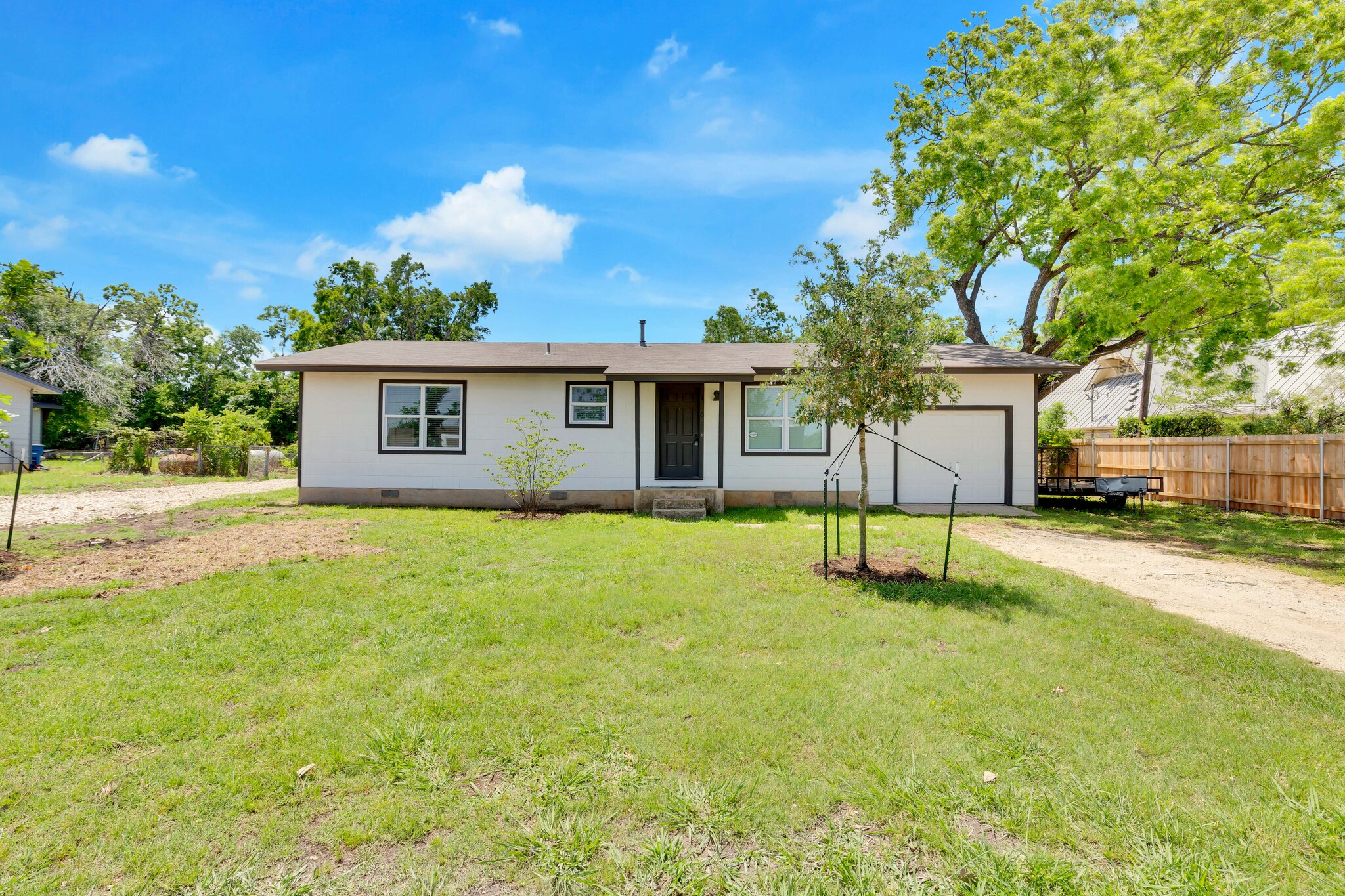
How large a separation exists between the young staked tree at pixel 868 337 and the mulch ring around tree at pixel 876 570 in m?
0.17

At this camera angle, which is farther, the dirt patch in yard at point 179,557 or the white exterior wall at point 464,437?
the white exterior wall at point 464,437

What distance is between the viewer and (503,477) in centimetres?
1132

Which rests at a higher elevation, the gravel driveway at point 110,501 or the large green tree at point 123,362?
the large green tree at point 123,362

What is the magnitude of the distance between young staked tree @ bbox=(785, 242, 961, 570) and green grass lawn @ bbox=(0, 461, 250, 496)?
16.3 m

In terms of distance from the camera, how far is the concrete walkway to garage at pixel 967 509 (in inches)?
425

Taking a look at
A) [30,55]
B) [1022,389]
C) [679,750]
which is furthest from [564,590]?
[30,55]

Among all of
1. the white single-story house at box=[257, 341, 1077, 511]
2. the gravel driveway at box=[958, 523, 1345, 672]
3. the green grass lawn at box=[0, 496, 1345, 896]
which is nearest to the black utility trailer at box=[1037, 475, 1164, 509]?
the white single-story house at box=[257, 341, 1077, 511]

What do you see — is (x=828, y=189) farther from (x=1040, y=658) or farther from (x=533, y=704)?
(x=533, y=704)

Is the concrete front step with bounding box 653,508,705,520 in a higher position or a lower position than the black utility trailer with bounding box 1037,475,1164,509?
lower

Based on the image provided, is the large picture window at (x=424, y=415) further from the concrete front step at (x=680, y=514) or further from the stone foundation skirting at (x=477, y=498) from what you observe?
the concrete front step at (x=680, y=514)

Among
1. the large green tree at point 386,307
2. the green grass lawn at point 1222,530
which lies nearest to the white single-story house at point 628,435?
the green grass lawn at point 1222,530

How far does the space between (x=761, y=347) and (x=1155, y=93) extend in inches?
410

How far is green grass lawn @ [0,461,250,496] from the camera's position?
12945 millimetres

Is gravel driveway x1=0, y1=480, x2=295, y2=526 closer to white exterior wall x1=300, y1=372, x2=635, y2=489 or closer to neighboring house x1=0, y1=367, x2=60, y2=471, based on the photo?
white exterior wall x1=300, y1=372, x2=635, y2=489
